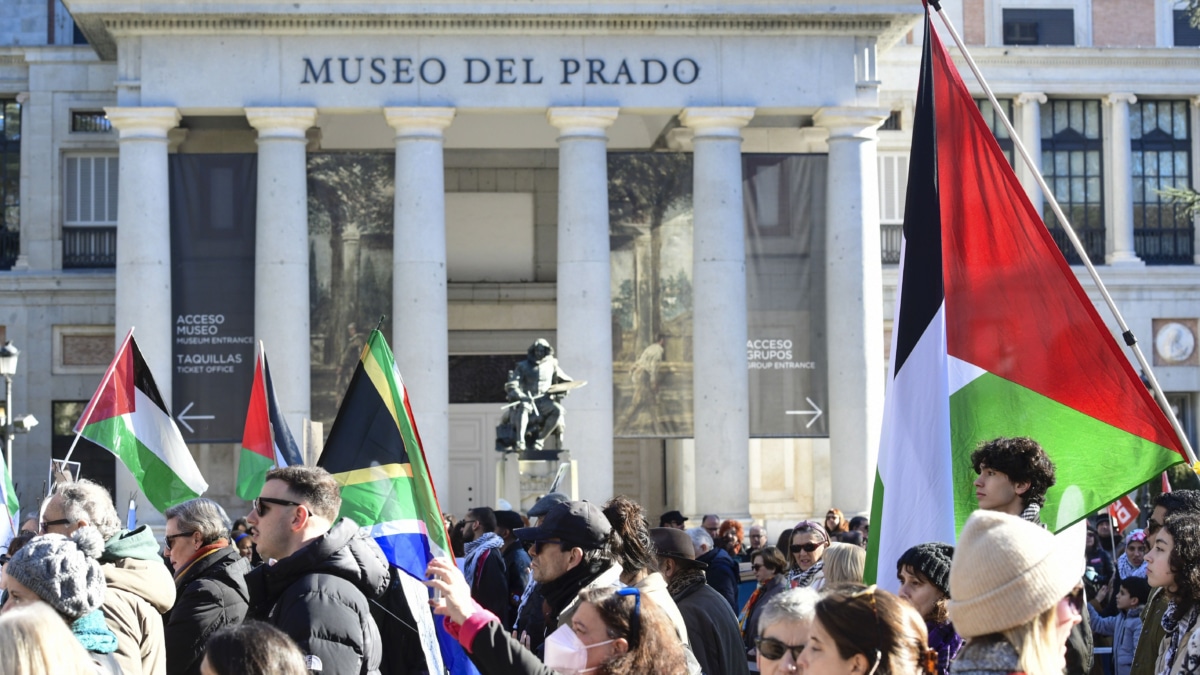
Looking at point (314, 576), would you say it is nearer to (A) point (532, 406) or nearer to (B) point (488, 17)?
(A) point (532, 406)

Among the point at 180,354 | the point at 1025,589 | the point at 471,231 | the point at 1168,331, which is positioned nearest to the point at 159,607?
the point at 1025,589

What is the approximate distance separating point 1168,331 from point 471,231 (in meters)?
14.8

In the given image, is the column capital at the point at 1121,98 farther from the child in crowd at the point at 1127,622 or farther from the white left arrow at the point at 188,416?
the child in crowd at the point at 1127,622

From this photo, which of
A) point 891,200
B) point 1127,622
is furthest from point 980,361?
point 891,200

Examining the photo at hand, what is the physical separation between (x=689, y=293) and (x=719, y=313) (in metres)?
1.29

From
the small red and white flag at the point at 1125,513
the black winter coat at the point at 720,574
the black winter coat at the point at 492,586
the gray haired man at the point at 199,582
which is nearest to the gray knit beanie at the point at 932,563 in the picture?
the gray haired man at the point at 199,582

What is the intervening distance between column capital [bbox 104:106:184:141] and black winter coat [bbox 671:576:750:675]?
75.9 ft

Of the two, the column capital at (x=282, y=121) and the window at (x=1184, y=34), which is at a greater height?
the window at (x=1184, y=34)

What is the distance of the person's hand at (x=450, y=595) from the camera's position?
5398mm

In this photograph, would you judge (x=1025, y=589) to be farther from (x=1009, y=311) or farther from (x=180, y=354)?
(x=180, y=354)

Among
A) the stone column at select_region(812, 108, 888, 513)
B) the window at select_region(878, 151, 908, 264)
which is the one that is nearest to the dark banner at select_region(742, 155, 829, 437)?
the stone column at select_region(812, 108, 888, 513)

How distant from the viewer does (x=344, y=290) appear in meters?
30.2

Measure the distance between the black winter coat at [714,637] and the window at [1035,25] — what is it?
29.8 m

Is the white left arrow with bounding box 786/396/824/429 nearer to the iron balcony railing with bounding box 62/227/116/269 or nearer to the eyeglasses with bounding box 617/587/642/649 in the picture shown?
the iron balcony railing with bounding box 62/227/116/269
